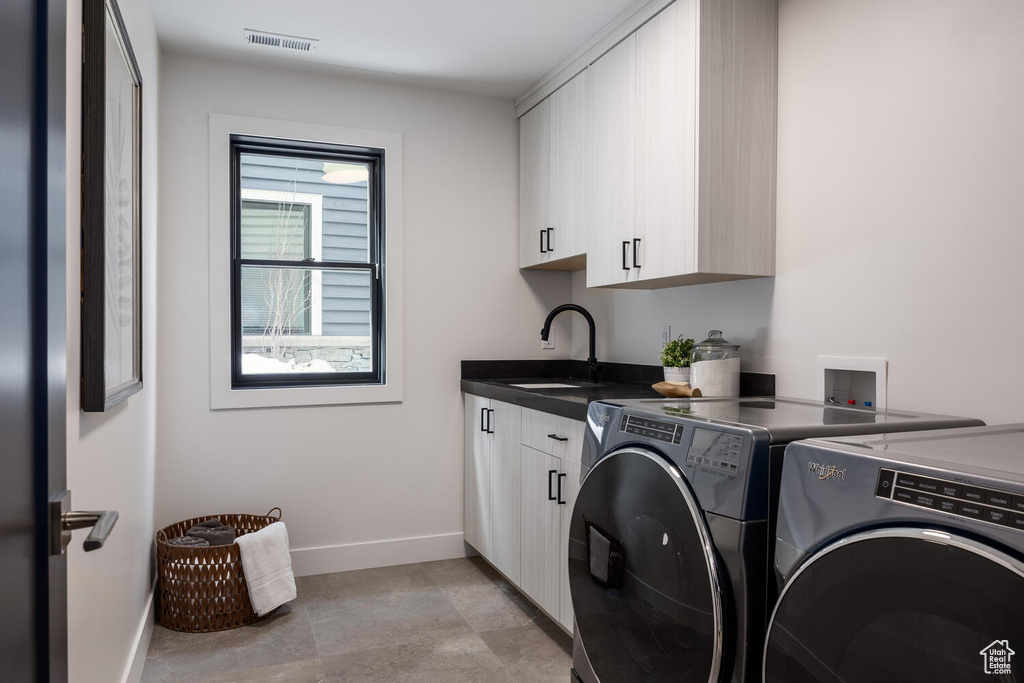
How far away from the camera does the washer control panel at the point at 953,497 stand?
2.88ft

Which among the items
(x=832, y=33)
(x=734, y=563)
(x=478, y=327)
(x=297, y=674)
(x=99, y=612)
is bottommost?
(x=297, y=674)

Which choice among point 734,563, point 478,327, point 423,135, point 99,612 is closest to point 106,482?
point 99,612

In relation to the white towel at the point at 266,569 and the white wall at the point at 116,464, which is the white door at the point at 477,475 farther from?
the white wall at the point at 116,464

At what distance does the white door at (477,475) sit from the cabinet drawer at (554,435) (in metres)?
0.53

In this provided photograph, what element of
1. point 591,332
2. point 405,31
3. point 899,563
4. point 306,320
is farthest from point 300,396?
point 899,563

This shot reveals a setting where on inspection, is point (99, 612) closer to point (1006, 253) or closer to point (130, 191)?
point (130, 191)

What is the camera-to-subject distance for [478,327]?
3.60m

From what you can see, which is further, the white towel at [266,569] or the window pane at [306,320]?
the window pane at [306,320]

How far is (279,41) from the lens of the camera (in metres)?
2.92

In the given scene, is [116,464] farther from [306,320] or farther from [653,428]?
[306,320]

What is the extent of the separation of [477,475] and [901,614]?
98.8 inches

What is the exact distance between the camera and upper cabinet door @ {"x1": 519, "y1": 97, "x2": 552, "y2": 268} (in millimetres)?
3336

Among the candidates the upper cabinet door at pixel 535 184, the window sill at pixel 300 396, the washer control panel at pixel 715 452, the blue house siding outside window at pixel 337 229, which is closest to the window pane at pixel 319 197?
the blue house siding outside window at pixel 337 229

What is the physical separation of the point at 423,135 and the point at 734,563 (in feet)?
9.00
